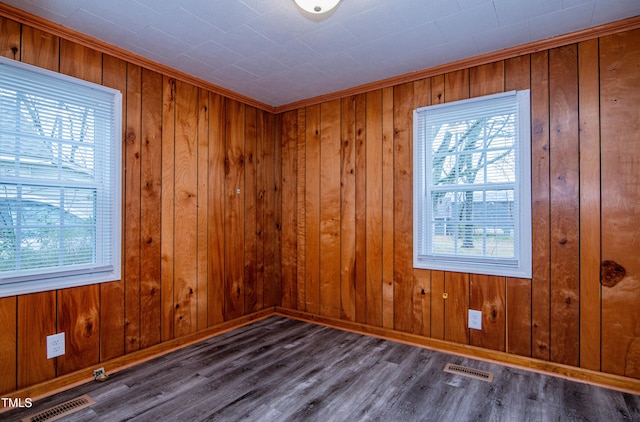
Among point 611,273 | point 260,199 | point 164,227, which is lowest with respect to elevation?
point 611,273

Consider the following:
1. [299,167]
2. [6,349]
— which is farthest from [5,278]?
[299,167]

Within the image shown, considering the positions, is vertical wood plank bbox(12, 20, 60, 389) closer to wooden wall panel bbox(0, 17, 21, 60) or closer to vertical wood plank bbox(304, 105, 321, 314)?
wooden wall panel bbox(0, 17, 21, 60)

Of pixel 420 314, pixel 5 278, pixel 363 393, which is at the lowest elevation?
pixel 363 393

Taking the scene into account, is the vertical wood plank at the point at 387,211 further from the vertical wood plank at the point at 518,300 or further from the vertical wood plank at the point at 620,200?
the vertical wood plank at the point at 620,200

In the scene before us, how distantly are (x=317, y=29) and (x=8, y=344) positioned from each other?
2.91 m

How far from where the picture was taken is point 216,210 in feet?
11.4

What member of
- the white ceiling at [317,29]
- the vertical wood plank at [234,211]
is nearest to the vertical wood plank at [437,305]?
the white ceiling at [317,29]

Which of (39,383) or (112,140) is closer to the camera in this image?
(39,383)

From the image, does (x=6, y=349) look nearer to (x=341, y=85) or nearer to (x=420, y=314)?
(x=420, y=314)

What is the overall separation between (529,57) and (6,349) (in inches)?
166

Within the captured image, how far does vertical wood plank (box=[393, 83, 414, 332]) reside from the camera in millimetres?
3182

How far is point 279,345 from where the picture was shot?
311cm

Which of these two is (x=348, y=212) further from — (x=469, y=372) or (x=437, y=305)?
(x=469, y=372)

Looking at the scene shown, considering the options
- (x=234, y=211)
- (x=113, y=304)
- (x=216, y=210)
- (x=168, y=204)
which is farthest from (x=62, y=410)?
(x=234, y=211)
